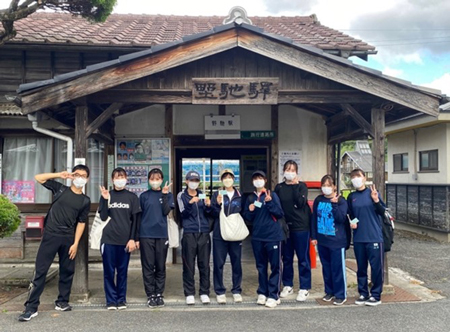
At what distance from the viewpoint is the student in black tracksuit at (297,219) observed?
5.23m

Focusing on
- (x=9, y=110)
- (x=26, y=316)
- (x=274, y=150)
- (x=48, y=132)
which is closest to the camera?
(x=26, y=316)

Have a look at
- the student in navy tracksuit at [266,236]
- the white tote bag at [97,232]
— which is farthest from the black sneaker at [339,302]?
the white tote bag at [97,232]

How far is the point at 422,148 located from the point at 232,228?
343 inches

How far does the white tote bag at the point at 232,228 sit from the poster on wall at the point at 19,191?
4769 millimetres

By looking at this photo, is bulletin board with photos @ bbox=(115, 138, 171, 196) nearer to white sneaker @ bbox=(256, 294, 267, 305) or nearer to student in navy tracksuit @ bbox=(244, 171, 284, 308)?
student in navy tracksuit @ bbox=(244, 171, 284, 308)

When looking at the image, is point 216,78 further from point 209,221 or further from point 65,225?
point 65,225

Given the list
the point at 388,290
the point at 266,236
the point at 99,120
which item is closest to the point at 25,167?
the point at 99,120

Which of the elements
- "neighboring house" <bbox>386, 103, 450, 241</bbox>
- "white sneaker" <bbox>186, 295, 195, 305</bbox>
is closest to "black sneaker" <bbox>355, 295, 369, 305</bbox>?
"white sneaker" <bbox>186, 295, 195, 305</bbox>

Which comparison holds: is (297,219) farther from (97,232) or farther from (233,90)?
(97,232)

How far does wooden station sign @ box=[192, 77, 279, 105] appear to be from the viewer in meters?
5.38

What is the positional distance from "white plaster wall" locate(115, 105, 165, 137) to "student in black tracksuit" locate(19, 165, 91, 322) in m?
2.66

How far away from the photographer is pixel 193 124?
7.59 meters

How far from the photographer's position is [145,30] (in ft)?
29.4

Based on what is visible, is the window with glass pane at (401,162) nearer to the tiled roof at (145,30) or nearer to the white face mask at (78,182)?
the tiled roof at (145,30)
